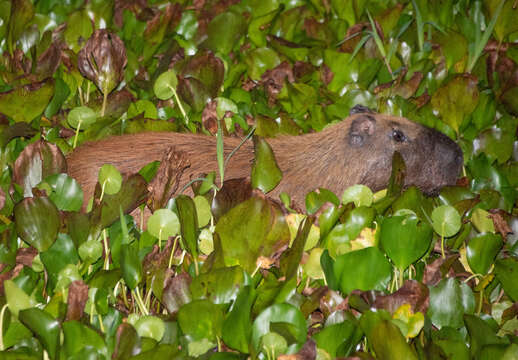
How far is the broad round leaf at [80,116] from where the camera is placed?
4254mm

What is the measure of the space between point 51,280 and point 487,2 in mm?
3902

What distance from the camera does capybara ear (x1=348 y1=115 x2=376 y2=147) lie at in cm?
450

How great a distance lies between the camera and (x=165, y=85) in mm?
4602

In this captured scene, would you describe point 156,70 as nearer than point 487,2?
Yes

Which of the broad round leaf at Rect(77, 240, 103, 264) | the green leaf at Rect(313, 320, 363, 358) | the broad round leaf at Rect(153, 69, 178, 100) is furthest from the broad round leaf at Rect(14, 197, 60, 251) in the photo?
the broad round leaf at Rect(153, 69, 178, 100)

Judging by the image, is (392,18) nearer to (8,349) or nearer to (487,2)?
(487,2)

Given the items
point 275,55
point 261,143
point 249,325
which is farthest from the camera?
point 275,55

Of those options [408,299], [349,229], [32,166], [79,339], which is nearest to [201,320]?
[79,339]

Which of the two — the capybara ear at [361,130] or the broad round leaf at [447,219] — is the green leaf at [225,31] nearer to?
the capybara ear at [361,130]

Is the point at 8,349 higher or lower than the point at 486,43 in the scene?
higher

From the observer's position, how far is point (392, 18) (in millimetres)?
5574

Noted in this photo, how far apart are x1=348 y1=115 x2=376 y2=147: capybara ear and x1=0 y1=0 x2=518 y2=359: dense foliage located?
0.39 metres

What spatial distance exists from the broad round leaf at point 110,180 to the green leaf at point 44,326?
994mm

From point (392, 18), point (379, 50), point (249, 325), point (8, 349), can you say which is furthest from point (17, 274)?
point (392, 18)
